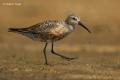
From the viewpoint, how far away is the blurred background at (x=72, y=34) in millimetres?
20363

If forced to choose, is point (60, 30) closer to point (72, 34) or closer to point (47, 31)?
point (47, 31)

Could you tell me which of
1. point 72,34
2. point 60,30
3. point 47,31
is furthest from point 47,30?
point 72,34

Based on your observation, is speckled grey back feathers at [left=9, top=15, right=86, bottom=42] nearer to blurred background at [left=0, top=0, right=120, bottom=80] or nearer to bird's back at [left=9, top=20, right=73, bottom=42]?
bird's back at [left=9, top=20, right=73, bottom=42]

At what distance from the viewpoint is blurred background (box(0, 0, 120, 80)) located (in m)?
20.4

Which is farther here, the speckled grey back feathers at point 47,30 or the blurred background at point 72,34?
the blurred background at point 72,34

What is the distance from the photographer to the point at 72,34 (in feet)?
87.0

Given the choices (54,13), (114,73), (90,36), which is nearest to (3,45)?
(90,36)

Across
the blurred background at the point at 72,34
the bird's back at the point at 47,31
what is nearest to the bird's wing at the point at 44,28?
the bird's back at the point at 47,31

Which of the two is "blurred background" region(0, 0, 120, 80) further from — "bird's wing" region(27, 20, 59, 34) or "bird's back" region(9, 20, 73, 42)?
"bird's wing" region(27, 20, 59, 34)

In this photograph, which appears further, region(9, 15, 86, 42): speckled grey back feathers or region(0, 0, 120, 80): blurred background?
region(0, 0, 120, 80): blurred background

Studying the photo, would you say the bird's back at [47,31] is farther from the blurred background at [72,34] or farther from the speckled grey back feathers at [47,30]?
the blurred background at [72,34]

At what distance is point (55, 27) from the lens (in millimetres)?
17031

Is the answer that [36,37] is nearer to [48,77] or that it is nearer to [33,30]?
[33,30]

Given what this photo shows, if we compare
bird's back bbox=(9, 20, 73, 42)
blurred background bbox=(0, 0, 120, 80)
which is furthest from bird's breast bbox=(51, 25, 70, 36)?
blurred background bbox=(0, 0, 120, 80)
